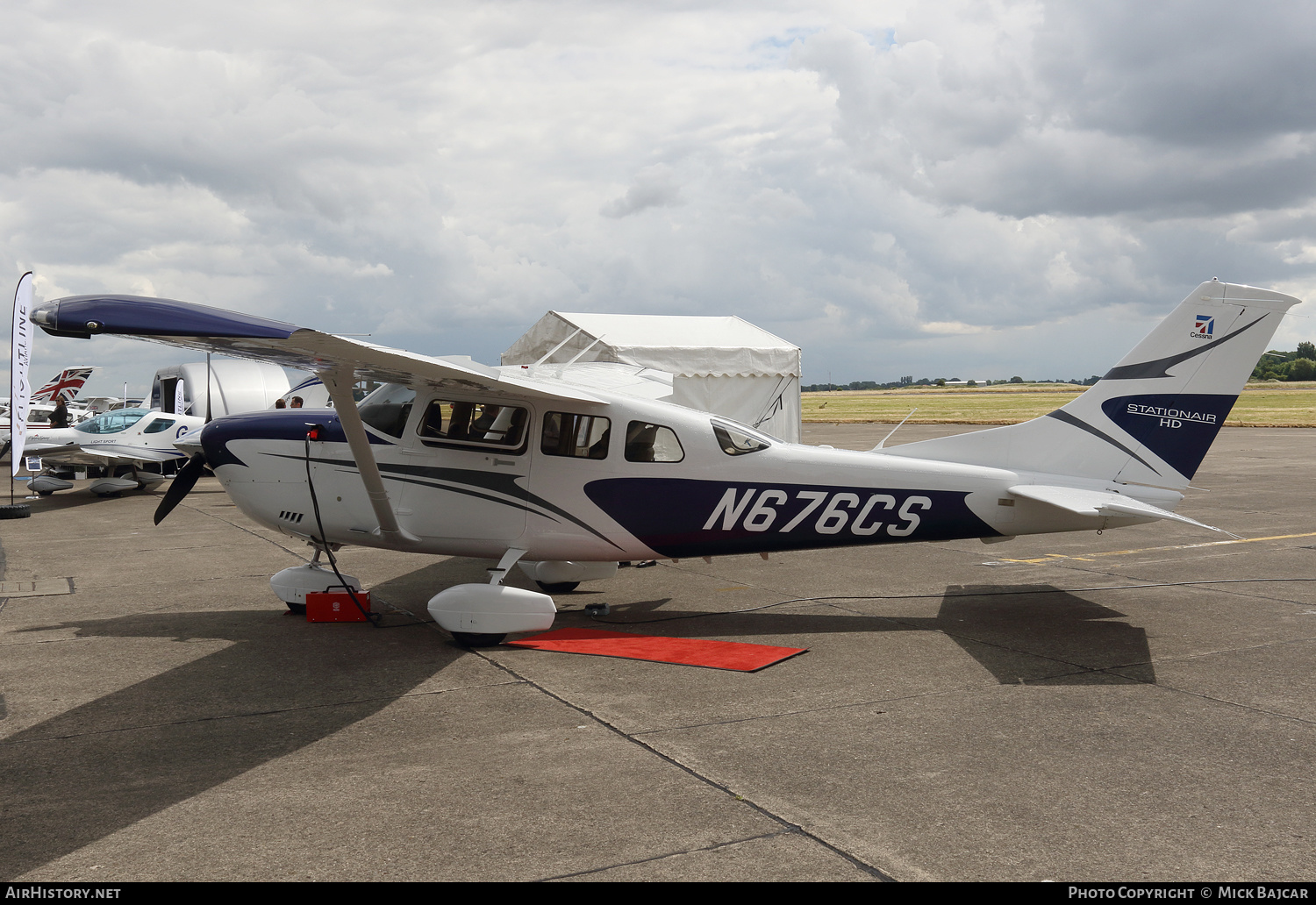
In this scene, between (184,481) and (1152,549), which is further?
(1152,549)

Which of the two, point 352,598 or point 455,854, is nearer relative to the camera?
point 455,854

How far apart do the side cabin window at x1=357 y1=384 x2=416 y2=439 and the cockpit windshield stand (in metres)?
15.5

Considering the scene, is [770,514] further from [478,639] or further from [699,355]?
[699,355]

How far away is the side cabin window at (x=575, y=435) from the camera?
26.4ft

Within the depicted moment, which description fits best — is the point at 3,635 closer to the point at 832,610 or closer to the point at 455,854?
the point at 455,854

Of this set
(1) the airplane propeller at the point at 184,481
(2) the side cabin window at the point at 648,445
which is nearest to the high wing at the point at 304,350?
(2) the side cabin window at the point at 648,445

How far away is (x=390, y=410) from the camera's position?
8312 mm

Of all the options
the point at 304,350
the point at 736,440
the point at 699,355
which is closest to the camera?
the point at 304,350

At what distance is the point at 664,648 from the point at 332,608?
3203mm

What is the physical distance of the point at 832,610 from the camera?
870 cm

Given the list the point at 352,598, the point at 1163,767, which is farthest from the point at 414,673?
the point at 1163,767

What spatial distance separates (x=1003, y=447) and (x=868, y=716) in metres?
3.55

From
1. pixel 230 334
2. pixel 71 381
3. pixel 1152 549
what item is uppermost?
pixel 230 334

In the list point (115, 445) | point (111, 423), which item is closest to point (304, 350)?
point (115, 445)
